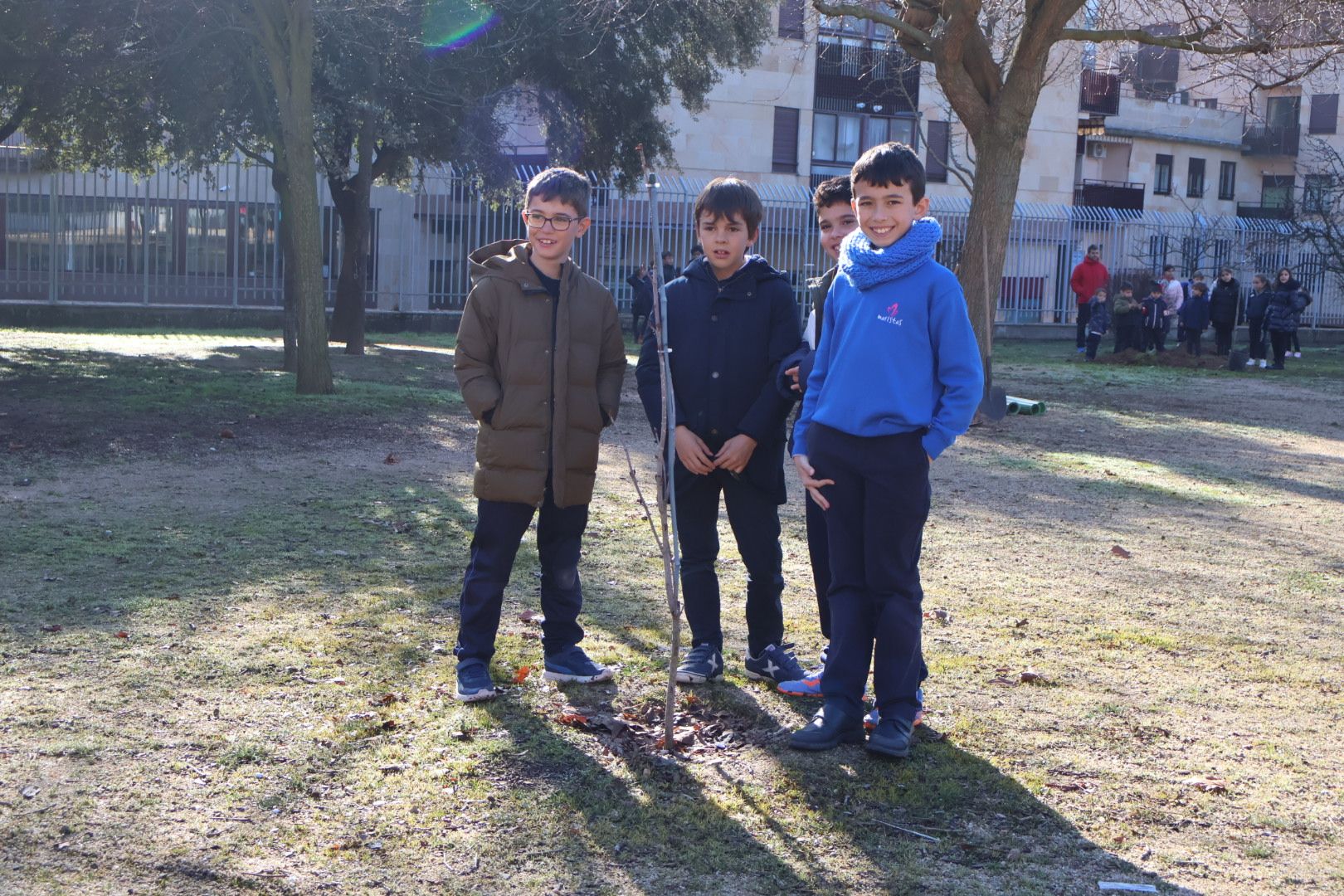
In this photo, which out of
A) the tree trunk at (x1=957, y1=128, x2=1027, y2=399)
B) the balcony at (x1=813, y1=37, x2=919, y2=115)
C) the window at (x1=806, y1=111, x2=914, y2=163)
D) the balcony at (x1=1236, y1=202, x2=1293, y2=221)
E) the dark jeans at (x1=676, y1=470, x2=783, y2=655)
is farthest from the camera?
the balcony at (x1=1236, y1=202, x2=1293, y2=221)

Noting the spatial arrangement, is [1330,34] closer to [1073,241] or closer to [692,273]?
[692,273]

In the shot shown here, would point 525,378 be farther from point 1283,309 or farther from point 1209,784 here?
point 1283,309

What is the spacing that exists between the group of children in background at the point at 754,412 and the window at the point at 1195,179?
50.7 meters

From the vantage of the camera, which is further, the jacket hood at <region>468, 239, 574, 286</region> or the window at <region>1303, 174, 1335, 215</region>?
the window at <region>1303, 174, 1335, 215</region>

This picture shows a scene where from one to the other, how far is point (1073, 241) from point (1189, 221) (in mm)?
2933

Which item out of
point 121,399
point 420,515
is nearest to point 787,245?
point 121,399

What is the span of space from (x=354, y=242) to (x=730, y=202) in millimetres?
16922

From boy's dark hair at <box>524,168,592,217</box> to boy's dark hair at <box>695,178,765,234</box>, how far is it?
0.40 m

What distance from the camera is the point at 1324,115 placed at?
52.8 m

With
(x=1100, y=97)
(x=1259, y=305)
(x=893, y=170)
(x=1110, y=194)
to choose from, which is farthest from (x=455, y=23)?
(x=1110, y=194)

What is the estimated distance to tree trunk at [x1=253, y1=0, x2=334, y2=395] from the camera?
1266 cm

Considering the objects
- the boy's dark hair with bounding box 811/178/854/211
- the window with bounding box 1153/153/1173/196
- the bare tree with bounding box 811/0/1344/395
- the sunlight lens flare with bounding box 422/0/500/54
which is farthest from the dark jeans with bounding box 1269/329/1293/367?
the window with bounding box 1153/153/1173/196

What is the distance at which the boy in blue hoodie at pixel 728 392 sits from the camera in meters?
4.44

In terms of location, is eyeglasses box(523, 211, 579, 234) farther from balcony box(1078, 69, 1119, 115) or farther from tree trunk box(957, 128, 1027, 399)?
balcony box(1078, 69, 1119, 115)
